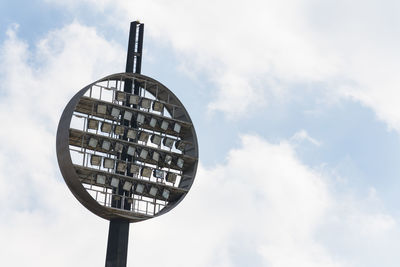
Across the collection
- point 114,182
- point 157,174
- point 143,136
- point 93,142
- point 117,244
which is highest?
point 143,136

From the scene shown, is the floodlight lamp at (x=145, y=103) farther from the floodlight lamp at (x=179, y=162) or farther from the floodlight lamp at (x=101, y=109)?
the floodlight lamp at (x=179, y=162)

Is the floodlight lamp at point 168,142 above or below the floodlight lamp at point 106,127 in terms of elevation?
above

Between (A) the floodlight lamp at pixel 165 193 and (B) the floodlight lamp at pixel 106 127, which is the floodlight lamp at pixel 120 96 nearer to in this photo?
(B) the floodlight lamp at pixel 106 127

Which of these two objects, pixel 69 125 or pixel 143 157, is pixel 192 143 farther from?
pixel 69 125

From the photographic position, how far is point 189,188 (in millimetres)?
51281

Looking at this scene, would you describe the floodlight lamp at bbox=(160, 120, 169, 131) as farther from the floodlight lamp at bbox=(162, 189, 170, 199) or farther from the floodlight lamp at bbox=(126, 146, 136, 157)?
the floodlight lamp at bbox=(162, 189, 170, 199)

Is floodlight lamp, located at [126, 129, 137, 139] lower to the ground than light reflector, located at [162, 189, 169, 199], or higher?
higher

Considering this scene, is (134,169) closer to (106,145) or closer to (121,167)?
(121,167)

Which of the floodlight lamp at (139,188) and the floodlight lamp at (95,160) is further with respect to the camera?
the floodlight lamp at (139,188)

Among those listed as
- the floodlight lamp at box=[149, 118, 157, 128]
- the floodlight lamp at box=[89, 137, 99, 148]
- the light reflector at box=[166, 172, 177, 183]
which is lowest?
the light reflector at box=[166, 172, 177, 183]

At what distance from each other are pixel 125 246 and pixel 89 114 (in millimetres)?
7246

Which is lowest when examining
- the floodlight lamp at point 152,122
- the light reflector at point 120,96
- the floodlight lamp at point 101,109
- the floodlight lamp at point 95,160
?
the floodlight lamp at point 95,160

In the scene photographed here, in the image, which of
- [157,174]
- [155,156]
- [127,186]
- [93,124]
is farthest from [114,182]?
[93,124]

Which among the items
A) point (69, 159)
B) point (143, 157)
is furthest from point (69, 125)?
point (143, 157)
